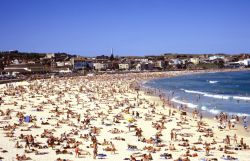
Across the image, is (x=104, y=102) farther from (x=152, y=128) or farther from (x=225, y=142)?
(x=225, y=142)

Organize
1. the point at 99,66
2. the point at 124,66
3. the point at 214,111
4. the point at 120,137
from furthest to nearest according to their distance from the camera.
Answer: the point at 124,66
the point at 99,66
the point at 214,111
the point at 120,137

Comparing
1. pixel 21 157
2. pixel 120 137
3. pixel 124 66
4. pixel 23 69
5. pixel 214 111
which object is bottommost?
pixel 124 66

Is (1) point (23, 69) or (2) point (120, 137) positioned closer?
(2) point (120, 137)

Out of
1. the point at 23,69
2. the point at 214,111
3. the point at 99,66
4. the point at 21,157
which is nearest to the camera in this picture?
the point at 21,157

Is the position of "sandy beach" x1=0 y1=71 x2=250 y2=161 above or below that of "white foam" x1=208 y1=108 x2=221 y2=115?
above

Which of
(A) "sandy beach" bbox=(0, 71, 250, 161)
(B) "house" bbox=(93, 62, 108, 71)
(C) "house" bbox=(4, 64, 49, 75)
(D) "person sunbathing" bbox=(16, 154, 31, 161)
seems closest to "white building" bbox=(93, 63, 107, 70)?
(B) "house" bbox=(93, 62, 108, 71)

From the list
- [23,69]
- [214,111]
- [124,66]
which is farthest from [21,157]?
[124,66]

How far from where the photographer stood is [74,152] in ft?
53.6

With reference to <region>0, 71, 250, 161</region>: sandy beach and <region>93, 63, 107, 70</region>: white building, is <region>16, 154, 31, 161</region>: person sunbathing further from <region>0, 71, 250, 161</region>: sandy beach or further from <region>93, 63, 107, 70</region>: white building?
<region>93, 63, 107, 70</region>: white building

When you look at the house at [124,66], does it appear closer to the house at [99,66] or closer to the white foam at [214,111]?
the house at [99,66]

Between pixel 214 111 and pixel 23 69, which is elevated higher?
pixel 23 69

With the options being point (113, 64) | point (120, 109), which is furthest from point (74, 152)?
point (113, 64)

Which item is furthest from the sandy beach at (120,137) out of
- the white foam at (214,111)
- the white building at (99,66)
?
the white building at (99,66)

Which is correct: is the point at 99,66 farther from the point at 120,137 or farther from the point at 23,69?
the point at 120,137
